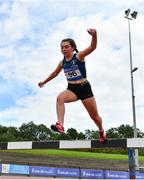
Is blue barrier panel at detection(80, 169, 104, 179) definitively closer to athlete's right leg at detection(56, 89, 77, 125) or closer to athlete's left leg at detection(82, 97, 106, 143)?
athlete's left leg at detection(82, 97, 106, 143)

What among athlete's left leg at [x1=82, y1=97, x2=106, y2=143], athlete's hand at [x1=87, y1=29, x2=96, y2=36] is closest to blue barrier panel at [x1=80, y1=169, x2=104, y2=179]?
athlete's left leg at [x1=82, y1=97, x2=106, y2=143]

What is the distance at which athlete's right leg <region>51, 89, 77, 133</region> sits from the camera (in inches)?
290

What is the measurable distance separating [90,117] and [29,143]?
1789 mm

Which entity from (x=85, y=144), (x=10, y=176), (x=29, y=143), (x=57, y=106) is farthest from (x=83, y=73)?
(x=10, y=176)

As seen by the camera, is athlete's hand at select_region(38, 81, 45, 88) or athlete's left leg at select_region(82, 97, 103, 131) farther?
athlete's hand at select_region(38, 81, 45, 88)

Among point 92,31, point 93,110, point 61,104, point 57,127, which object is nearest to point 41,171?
point 93,110

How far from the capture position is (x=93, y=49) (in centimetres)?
754

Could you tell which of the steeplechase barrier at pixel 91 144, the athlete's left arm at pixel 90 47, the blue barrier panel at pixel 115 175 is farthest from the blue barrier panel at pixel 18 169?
the athlete's left arm at pixel 90 47

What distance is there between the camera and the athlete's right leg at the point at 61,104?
736 centimetres

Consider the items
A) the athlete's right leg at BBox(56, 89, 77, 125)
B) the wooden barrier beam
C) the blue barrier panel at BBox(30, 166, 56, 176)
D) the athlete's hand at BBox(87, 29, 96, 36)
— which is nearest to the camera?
the athlete's hand at BBox(87, 29, 96, 36)

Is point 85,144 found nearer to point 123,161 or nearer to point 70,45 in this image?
point 70,45

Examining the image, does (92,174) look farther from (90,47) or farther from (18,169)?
(90,47)

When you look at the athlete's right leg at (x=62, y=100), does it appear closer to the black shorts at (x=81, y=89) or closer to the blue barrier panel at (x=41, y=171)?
the black shorts at (x=81, y=89)

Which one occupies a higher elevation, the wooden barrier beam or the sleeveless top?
the sleeveless top
